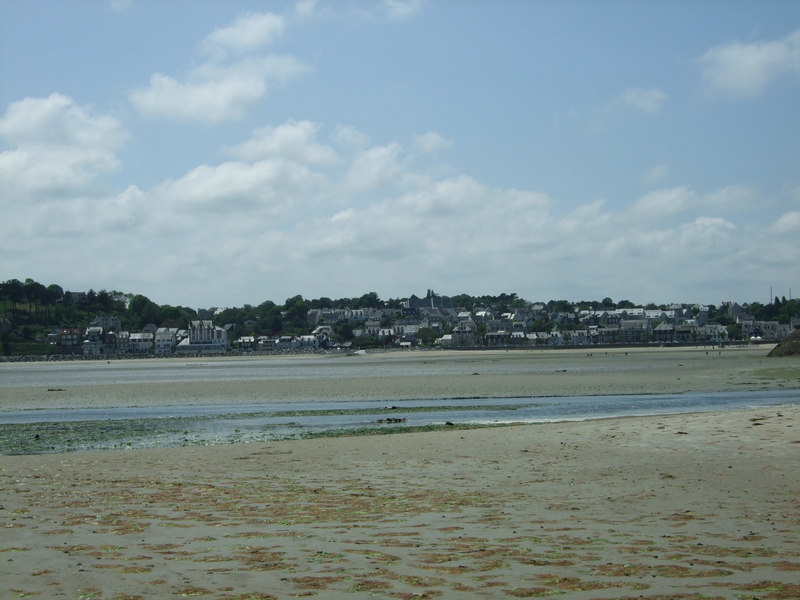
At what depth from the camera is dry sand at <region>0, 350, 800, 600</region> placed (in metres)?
6.49

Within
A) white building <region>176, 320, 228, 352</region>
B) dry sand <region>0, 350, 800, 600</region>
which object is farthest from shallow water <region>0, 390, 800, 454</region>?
white building <region>176, 320, 228, 352</region>

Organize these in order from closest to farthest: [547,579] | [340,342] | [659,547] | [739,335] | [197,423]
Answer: [547,579] < [659,547] < [197,423] < [739,335] < [340,342]

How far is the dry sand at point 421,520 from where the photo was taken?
6.49 meters

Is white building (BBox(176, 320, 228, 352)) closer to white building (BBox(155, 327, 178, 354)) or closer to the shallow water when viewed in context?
white building (BBox(155, 327, 178, 354))

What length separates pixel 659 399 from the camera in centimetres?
2970

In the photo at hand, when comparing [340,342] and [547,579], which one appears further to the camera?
[340,342]

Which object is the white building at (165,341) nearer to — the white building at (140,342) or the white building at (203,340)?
the white building at (140,342)

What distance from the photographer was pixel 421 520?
353 inches

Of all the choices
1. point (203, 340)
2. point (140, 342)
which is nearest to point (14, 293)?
point (140, 342)

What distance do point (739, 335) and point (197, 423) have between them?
176551mm

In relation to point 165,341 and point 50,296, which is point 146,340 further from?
point 50,296

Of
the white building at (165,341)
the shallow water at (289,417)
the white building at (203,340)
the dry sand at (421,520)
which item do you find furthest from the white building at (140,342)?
the dry sand at (421,520)

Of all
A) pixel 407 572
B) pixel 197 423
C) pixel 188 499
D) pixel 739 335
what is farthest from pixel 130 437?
pixel 739 335

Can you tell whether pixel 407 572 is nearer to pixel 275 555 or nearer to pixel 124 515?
pixel 275 555
